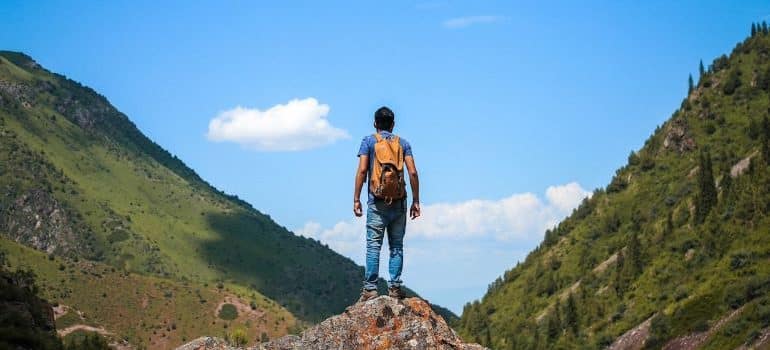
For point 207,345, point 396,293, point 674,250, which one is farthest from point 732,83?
point 207,345

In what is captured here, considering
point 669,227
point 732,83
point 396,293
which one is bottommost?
point 396,293

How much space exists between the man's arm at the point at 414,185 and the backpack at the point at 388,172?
0.19m

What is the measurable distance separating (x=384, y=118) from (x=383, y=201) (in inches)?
65.8

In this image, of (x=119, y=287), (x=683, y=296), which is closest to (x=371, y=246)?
(x=683, y=296)

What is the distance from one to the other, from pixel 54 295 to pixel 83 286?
37.3 feet

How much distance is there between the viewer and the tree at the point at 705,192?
139 metres

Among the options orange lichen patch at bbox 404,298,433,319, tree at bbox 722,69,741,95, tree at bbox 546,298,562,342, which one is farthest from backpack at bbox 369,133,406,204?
tree at bbox 722,69,741,95

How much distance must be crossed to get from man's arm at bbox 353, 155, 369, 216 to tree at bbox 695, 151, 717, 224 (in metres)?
126

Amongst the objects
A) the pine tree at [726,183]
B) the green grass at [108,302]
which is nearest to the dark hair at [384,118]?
the pine tree at [726,183]

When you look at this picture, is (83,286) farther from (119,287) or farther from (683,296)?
(683,296)

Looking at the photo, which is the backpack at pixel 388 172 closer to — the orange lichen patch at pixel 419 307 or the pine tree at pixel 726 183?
the orange lichen patch at pixel 419 307

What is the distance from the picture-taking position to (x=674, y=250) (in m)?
145

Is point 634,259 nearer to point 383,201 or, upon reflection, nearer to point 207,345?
point 383,201

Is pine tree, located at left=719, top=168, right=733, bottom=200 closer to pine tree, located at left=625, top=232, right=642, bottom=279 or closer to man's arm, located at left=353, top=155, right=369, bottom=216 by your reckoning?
pine tree, located at left=625, top=232, right=642, bottom=279
